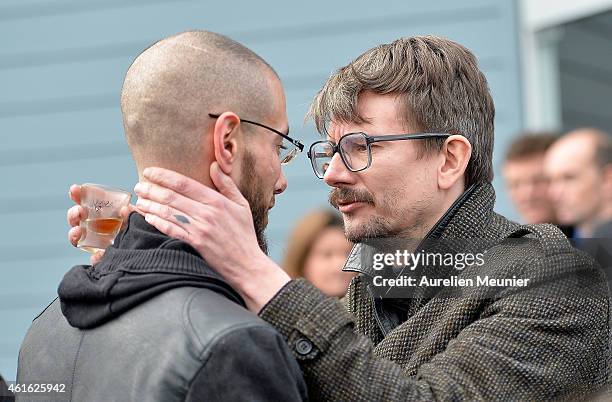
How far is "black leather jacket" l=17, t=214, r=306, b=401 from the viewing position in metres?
2.00

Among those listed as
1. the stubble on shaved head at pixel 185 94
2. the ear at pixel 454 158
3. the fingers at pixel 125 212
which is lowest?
the ear at pixel 454 158

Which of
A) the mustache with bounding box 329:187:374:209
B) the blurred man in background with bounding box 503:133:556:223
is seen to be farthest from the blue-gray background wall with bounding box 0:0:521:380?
the mustache with bounding box 329:187:374:209

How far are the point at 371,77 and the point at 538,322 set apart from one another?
824mm

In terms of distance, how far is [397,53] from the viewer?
2.98 m

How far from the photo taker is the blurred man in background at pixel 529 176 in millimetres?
4684

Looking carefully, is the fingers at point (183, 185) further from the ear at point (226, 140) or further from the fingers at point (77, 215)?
the fingers at point (77, 215)

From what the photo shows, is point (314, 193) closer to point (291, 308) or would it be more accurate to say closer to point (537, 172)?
point (537, 172)

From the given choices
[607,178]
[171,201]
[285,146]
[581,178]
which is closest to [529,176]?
[581,178]

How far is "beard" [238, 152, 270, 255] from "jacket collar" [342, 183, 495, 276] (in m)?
0.59

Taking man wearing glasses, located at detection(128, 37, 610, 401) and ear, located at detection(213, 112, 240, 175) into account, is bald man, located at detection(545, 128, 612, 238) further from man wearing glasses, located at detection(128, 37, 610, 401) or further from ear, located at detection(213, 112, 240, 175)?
ear, located at detection(213, 112, 240, 175)

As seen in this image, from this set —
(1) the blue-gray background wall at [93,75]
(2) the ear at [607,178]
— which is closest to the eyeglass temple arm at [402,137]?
(2) the ear at [607,178]

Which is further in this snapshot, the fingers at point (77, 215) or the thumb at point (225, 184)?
the fingers at point (77, 215)

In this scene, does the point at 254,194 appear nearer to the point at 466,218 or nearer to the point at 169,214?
the point at 169,214

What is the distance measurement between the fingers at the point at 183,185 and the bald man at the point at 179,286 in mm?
45
